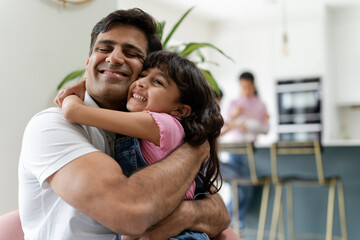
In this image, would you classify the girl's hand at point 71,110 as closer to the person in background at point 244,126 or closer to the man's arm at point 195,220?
the man's arm at point 195,220

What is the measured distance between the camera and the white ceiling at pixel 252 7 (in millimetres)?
6305

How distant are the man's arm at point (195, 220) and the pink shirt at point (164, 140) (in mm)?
64

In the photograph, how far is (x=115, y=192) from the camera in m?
1.01

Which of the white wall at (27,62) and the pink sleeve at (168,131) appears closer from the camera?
the pink sleeve at (168,131)

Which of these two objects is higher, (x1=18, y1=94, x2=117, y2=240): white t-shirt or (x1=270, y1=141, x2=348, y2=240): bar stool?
(x1=18, y1=94, x2=117, y2=240): white t-shirt

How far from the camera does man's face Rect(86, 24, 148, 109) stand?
1.39 meters

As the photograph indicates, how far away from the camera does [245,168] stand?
4242 millimetres

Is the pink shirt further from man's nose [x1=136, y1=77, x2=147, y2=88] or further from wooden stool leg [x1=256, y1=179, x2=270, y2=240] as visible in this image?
wooden stool leg [x1=256, y1=179, x2=270, y2=240]

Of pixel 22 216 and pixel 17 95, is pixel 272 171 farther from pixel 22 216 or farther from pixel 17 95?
pixel 22 216

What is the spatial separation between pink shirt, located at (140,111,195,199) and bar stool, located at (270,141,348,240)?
103 inches

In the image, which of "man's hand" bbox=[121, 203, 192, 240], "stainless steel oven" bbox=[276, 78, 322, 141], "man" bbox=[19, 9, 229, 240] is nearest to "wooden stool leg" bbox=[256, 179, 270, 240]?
"stainless steel oven" bbox=[276, 78, 322, 141]

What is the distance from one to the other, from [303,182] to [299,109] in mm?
3121

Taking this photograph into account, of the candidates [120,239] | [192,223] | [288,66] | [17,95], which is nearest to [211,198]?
[192,223]

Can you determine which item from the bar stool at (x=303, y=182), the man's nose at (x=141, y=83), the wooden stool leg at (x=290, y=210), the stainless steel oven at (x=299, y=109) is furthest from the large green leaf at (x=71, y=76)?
the stainless steel oven at (x=299, y=109)
